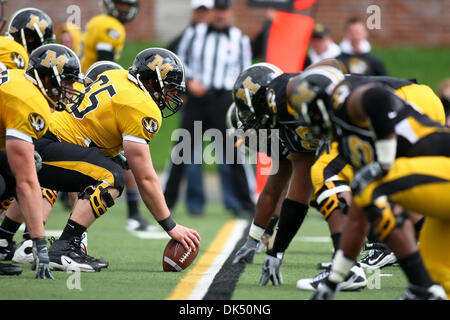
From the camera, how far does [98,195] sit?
557 cm

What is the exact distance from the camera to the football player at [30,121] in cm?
489

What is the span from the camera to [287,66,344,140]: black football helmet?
14.1 feet

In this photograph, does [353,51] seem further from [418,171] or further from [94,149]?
[418,171]

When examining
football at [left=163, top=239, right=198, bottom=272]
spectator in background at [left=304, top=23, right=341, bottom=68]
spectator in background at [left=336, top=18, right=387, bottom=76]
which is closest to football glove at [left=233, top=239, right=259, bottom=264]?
football at [left=163, top=239, right=198, bottom=272]

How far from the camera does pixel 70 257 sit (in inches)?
221

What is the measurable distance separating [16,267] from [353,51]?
675 centimetres

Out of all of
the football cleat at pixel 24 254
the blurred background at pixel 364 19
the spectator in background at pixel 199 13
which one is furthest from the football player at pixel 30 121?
the blurred background at pixel 364 19

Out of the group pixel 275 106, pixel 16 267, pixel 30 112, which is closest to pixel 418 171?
pixel 275 106

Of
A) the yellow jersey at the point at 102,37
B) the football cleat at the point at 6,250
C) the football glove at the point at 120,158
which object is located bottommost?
the football cleat at the point at 6,250

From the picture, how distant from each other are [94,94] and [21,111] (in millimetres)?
935

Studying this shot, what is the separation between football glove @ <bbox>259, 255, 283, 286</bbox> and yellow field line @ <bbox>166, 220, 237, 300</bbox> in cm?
43

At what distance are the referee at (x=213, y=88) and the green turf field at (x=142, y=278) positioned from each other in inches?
65.8

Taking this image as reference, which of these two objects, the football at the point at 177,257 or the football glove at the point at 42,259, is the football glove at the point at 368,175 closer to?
the football at the point at 177,257

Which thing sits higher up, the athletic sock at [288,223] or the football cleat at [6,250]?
the athletic sock at [288,223]
